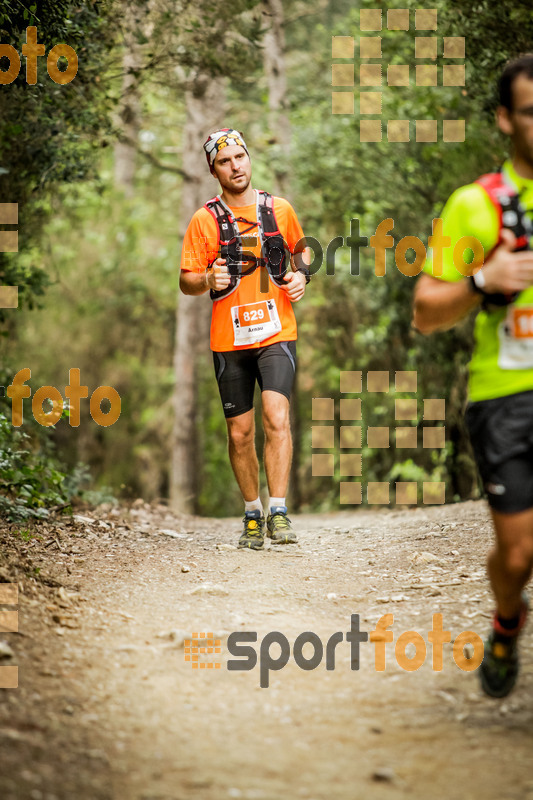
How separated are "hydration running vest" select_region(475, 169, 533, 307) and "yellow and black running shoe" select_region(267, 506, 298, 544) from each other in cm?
325

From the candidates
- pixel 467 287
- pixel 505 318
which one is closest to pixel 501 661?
pixel 505 318

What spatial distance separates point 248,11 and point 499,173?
652 cm

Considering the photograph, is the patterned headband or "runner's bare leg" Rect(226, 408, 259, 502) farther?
"runner's bare leg" Rect(226, 408, 259, 502)

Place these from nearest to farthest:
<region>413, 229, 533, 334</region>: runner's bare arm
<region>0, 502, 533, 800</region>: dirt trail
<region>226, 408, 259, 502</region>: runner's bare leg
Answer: <region>0, 502, 533, 800</region>: dirt trail, <region>413, 229, 533, 334</region>: runner's bare arm, <region>226, 408, 259, 502</region>: runner's bare leg

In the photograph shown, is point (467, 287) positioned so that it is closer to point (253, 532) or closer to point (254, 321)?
point (254, 321)

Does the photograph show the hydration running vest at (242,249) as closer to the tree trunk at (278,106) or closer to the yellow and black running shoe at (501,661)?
the yellow and black running shoe at (501,661)

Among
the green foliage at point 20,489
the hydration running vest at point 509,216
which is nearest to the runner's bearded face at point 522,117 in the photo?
the hydration running vest at point 509,216

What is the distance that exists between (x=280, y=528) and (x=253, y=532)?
0.19 m

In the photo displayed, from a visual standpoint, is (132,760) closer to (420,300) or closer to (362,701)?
(362,701)

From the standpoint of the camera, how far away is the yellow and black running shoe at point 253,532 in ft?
18.9

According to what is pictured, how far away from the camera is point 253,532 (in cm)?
584

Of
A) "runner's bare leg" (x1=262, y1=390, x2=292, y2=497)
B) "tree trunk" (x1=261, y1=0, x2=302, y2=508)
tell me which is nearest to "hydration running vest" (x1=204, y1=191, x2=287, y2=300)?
"runner's bare leg" (x1=262, y1=390, x2=292, y2=497)

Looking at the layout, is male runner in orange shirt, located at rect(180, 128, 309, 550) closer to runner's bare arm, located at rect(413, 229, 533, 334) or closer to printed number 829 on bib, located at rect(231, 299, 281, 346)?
printed number 829 on bib, located at rect(231, 299, 281, 346)

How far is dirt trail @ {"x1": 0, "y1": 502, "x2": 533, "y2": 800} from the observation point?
2.51 m
